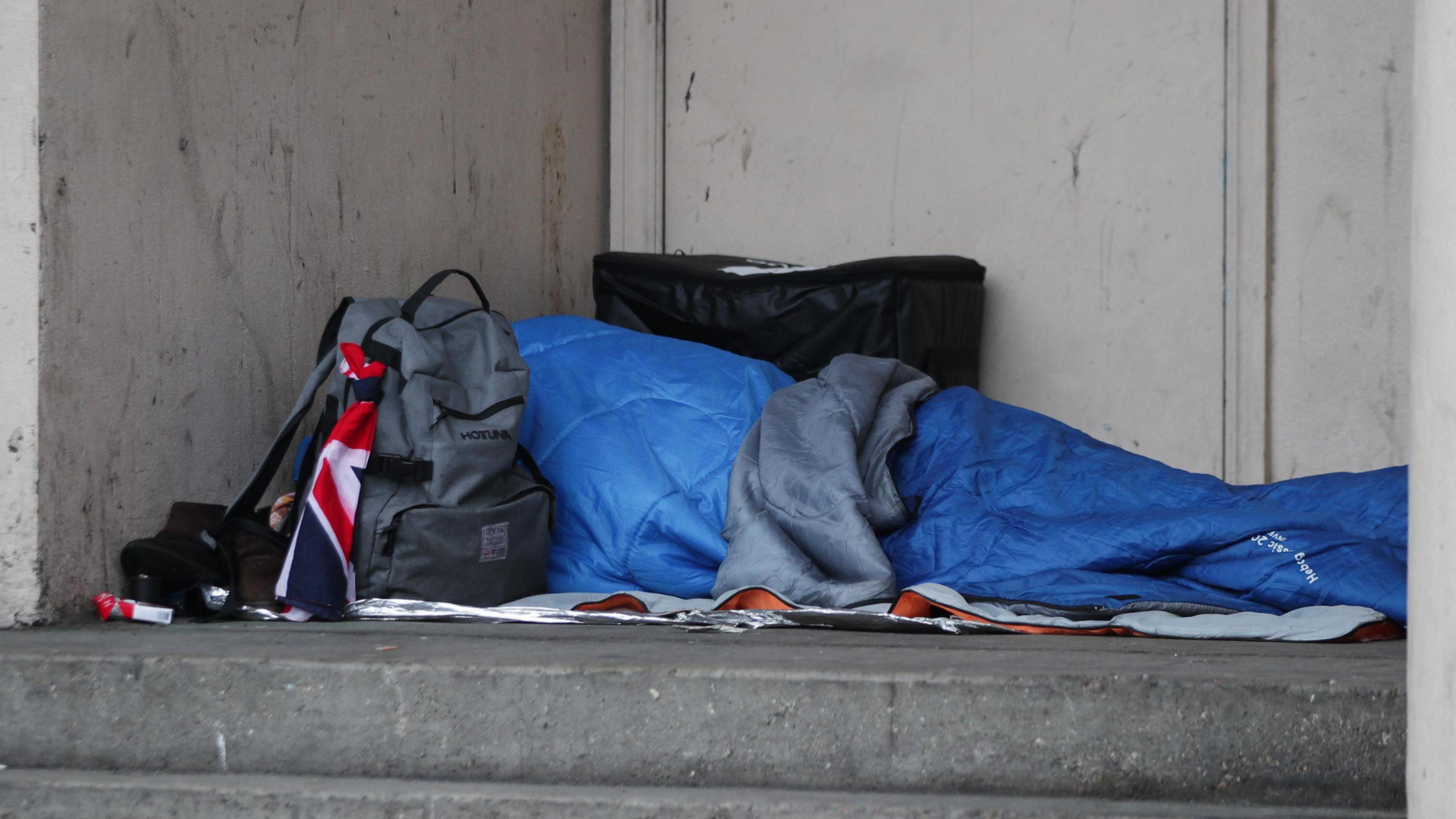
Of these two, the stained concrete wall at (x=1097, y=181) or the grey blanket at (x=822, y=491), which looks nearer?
the grey blanket at (x=822, y=491)

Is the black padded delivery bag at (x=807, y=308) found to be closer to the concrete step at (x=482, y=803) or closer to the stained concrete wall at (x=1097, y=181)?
the stained concrete wall at (x=1097, y=181)

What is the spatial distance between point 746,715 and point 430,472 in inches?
27.2

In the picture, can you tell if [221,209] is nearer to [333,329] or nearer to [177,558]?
[333,329]

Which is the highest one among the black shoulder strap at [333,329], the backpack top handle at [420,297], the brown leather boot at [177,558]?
the backpack top handle at [420,297]

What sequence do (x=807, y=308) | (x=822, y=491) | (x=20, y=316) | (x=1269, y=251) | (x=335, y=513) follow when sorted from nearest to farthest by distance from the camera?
(x=20, y=316) → (x=335, y=513) → (x=822, y=491) → (x=807, y=308) → (x=1269, y=251)

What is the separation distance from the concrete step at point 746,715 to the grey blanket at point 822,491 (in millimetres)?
327

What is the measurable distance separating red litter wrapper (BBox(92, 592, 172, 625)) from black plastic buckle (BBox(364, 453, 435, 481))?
0.94 ft

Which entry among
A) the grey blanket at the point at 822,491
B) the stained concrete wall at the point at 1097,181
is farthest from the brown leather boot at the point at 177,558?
the stained concrete wall at the point at 1097,181

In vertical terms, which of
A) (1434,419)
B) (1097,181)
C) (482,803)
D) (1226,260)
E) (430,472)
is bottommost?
(482,803)

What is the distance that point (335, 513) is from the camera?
1577mm

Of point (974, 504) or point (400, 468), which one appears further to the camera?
point (974, 504)

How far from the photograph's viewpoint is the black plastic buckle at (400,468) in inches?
63.6

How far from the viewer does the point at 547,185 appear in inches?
108

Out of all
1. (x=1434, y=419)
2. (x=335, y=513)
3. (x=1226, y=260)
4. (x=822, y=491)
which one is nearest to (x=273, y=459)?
(x=335, y=513)
